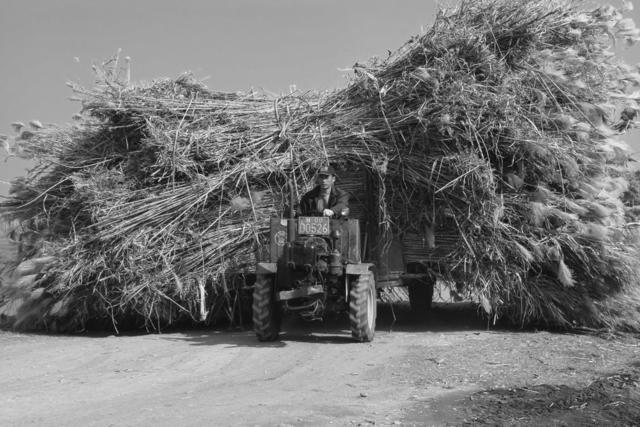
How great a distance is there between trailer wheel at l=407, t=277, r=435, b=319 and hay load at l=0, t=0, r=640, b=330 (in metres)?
1.55

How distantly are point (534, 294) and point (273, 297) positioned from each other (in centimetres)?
340

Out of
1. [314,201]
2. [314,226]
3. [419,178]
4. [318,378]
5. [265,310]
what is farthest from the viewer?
[419,178]

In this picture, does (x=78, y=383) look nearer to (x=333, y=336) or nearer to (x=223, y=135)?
(x=333, y=336)

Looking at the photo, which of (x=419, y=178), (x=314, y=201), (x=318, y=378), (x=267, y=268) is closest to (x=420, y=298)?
(x=419, y=178)

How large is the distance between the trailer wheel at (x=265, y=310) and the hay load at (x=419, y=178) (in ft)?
3.20

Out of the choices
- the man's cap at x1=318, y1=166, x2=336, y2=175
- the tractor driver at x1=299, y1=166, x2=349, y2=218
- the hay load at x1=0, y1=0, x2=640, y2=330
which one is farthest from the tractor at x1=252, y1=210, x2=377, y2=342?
the hay load at x1=0, y1=0, x2=640, y2=330

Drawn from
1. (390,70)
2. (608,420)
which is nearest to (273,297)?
(390,70)

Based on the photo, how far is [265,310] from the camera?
9898 millimetres

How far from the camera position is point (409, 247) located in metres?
11.0

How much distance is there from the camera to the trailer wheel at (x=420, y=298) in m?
12.5

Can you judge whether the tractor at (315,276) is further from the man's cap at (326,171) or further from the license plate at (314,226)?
the man's cap at (326,171)

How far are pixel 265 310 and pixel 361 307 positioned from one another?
46.4 inches

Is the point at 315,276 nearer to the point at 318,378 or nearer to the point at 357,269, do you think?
the point at 357,269

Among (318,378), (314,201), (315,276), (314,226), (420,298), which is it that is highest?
(314,201)
